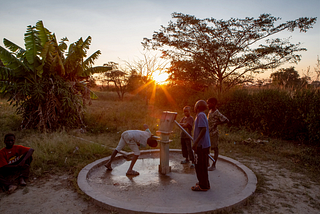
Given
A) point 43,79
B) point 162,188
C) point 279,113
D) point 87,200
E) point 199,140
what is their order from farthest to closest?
point 43,79
point 279,113
point 162,188
point 199,140
point 87,200

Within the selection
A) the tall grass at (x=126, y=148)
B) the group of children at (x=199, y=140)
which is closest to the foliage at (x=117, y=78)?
the tall grass at (x=126, y=148)

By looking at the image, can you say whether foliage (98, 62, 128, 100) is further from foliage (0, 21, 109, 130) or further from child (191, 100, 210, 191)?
child (191, 100, 210, 191)

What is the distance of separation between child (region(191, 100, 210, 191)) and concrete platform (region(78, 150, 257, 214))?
0.56ft

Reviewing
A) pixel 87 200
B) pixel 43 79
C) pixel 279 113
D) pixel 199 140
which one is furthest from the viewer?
pixel 43 79

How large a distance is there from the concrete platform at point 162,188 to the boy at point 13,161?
1103mm

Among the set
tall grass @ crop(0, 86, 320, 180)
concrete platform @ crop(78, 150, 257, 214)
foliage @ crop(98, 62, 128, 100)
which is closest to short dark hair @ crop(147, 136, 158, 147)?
tall grass @ crop(0, 86, 320, 180)

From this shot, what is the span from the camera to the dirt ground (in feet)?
11.0

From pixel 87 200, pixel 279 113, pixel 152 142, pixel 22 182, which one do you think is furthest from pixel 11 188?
pixel 279 113

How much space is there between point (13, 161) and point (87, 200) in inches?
78.1

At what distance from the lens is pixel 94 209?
3383 millimetres

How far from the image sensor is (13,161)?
4.43 metres

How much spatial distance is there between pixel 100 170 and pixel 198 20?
41.4ft

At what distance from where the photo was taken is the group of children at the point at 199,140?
12.6 feet

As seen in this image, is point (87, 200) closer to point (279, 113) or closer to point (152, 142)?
point (152, 142)
